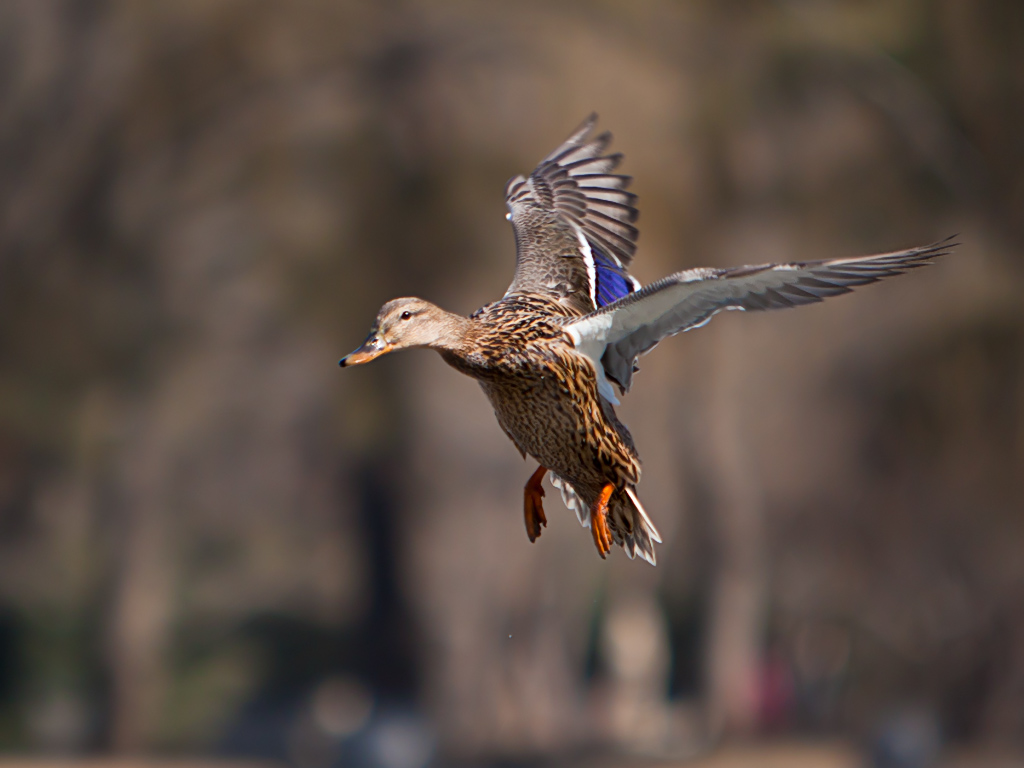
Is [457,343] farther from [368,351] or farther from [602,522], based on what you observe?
[602,522]

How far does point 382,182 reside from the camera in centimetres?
1520

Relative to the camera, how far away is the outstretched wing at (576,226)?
4160mm

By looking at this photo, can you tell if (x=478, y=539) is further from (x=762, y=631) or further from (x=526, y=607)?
(x=762, y=631)

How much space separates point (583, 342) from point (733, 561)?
12.9 m

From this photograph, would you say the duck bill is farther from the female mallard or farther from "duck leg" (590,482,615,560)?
"duck leg" (590,482,615,560)

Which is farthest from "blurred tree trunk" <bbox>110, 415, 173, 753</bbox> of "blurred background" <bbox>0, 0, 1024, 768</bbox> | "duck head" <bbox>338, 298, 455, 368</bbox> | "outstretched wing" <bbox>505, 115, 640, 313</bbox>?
"duck head" <bbox>338, 298, 455, 368</bbox>

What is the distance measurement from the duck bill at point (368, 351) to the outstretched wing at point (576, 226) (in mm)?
747

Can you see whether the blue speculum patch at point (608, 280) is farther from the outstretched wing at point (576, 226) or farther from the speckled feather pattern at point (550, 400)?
the speckled feather pattern at point (550, 400)

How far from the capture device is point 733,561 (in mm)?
16141

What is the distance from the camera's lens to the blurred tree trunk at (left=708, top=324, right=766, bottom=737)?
1578 centimetres

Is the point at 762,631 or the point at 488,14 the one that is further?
the point at 762,631

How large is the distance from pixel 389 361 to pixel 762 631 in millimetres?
5627

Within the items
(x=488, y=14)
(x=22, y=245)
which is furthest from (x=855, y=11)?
(x=22, y=245)

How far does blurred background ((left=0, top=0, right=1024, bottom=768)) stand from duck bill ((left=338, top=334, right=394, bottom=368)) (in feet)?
35.2
